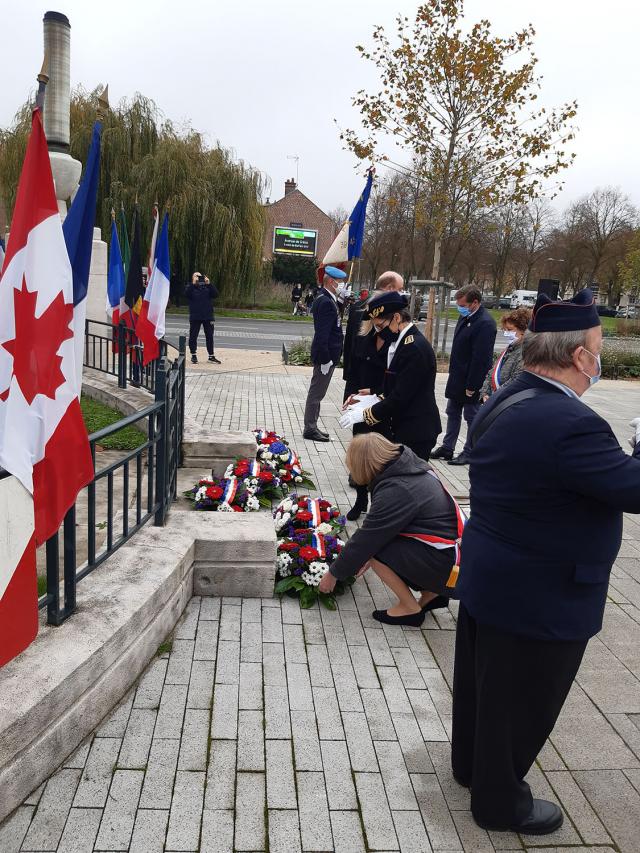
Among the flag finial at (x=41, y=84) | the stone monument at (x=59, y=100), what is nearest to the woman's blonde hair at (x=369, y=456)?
the flag finial at (x=41, y=84)

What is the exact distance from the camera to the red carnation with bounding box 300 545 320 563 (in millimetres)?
4414

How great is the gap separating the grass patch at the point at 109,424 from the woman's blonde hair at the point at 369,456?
3.52 meters

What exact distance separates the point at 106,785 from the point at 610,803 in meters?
1.98

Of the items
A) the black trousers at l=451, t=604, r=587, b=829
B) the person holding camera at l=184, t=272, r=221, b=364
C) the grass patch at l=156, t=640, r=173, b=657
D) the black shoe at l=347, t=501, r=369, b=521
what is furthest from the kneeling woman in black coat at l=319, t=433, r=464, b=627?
the person holding camera at l=184, t=272, r=221, b=364

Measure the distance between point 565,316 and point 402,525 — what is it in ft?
6.09

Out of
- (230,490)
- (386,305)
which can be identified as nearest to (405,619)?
(230,490)

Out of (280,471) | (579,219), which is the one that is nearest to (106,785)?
(280,471)

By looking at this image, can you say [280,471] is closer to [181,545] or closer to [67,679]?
[181,545]

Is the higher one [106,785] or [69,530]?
[69,530]

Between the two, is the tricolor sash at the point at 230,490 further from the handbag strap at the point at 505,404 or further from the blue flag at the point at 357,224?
the blue flag at the point at 357,224

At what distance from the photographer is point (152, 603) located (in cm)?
344

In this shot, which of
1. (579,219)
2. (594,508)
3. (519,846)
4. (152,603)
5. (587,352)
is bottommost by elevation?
(519,846)

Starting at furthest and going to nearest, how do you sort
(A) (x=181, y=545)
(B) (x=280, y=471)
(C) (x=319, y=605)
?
(B) (x=280, y=471) → (C) (x=319, y=605) → (A) (x=181, y=545)

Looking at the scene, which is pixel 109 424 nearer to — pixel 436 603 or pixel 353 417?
pixel 353 417
